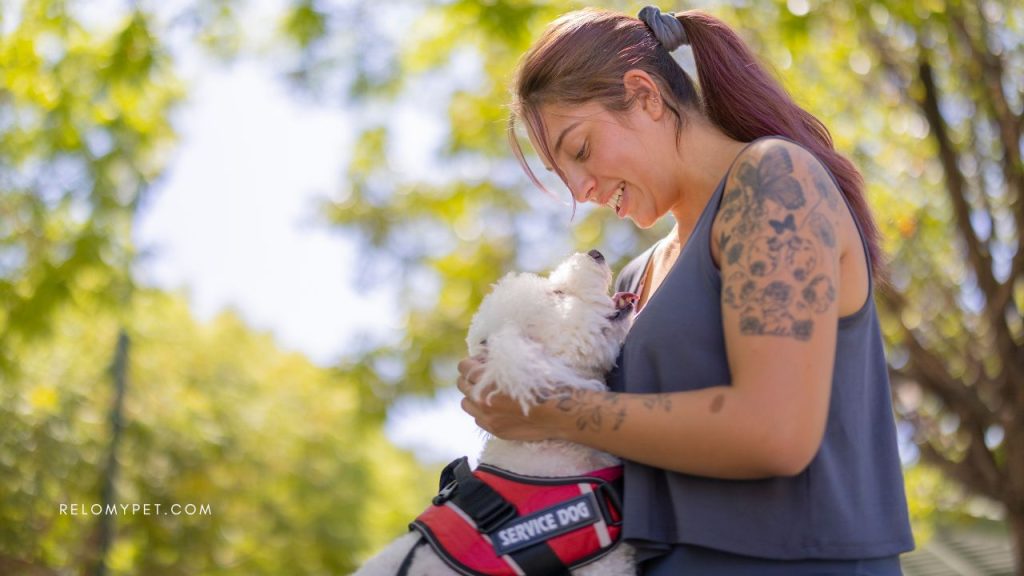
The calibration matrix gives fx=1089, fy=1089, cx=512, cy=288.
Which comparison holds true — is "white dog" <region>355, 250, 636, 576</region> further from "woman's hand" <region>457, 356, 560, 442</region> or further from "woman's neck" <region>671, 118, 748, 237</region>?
"woman's neck" <region>671, 118, 748, 237</region>

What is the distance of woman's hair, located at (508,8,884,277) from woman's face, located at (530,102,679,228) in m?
0.03

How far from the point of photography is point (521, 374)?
2203 mm

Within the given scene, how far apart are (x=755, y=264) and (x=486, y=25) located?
540 cm

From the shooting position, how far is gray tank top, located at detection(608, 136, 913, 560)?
2016mm

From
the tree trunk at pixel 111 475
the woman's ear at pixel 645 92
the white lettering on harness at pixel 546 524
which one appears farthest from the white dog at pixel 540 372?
the tree trunk at pixel 111 475

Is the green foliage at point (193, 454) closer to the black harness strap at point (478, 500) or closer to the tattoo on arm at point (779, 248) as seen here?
the black harness strap at point (478, 500)

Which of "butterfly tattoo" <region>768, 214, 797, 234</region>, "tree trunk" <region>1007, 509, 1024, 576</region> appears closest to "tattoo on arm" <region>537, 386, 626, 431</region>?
"butterfly tattoo" <region>768, 214, 797, 234</region>

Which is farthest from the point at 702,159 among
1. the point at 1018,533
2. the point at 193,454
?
the point at 193,454

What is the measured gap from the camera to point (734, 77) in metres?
2.41

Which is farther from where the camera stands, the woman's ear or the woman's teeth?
the woman's teeth

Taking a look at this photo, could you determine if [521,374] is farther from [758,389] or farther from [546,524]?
[758,389]

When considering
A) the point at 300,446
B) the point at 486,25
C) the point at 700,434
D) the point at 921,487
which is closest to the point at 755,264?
the point at 700,434

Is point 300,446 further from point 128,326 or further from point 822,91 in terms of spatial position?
point 822,91

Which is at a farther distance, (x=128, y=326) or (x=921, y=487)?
(x=128, y=326)
